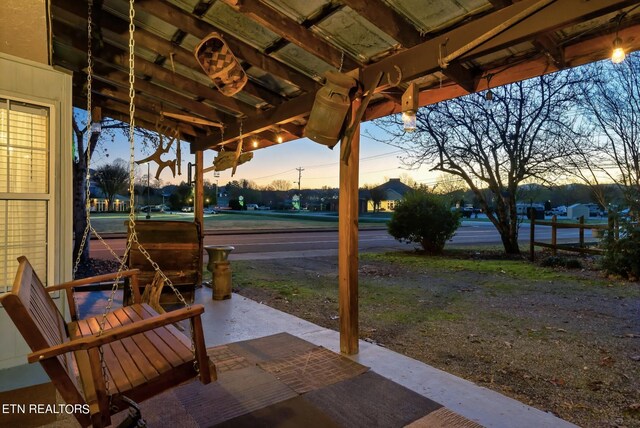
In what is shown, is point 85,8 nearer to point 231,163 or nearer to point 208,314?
point 231,163

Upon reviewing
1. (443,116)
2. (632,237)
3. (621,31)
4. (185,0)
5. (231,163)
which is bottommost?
(632,237)

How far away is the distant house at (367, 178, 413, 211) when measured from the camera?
60.9 metres

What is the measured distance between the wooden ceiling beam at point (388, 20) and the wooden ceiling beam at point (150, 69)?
9.05 feet

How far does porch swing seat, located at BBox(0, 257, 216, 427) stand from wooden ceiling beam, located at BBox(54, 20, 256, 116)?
2.94 meters

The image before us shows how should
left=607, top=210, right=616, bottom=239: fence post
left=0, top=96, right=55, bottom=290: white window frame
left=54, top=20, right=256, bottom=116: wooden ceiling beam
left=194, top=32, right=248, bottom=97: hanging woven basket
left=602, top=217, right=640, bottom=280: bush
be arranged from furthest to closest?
1. left=607, top=210, right=616, bottom=239: fence post
2. left=602, top=217, right=640, bottom=280: bush
3. left=54, top=20, right=256, bottom=116: wooden ceiling beam
4. left=194, top=32, right=248, bottom=97: hanging woven basket
5. left=0, top=96, right=55, bottom=290: white window frame

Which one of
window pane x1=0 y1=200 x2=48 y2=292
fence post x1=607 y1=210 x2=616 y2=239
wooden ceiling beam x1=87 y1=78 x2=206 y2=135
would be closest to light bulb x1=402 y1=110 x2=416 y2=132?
window pane x1=0 y1=200 x2=48 y2=292

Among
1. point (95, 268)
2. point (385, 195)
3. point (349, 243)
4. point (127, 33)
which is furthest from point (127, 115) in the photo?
point (385, 195)

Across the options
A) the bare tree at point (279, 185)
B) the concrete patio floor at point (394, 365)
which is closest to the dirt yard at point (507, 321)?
the concrete patio floor at point (394, 365)

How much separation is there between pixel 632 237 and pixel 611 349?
17.4 ft

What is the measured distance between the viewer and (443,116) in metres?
12.4

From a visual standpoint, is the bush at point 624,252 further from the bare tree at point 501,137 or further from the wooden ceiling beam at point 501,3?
the wooden ceiling beam at point 501,3

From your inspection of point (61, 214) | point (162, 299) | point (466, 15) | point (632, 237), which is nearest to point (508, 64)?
point (466, 15)

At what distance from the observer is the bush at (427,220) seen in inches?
504

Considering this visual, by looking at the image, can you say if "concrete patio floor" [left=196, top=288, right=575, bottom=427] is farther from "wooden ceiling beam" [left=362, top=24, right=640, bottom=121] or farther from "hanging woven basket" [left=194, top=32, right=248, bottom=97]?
"hanging woven basket" [left=194, top=32, right=248, bottom=97]
